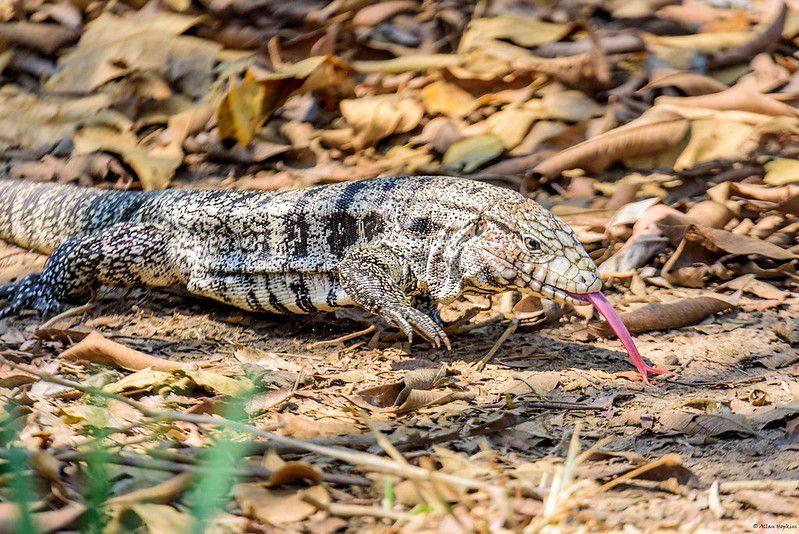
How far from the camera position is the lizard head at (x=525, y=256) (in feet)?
14.8

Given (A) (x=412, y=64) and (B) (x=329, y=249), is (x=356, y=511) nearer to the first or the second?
(B) (x=329, y=249)

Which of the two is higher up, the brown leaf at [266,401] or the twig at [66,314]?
the brown leaf at [266,401]

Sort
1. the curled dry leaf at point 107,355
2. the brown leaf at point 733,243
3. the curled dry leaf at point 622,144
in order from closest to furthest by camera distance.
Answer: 1. the curled dry leaf at point 107,355
2. the brown leaf at point 733,243
3. the curled dry leaf at point 622,144

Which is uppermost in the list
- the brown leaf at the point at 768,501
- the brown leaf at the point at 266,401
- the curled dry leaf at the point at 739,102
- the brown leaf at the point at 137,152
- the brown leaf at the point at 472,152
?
the brown leaf at the point at 768,501

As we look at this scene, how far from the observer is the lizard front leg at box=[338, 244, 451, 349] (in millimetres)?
4555

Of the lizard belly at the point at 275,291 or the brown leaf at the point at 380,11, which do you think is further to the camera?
the brown leaf at the point at 380,11

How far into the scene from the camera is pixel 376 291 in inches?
181

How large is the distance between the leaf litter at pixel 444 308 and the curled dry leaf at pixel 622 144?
0.07ft

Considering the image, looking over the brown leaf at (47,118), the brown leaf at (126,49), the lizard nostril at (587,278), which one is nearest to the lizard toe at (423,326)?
the lizard nostril at (587,278)

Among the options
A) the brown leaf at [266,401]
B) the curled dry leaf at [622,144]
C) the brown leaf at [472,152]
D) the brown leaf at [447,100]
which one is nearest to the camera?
the brown leaf at [266,401]

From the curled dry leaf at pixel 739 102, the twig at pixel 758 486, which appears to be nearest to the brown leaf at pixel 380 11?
the curled dry leaf at pixel 739 102

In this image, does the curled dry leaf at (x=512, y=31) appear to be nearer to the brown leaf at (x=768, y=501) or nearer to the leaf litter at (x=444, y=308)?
the leaf litter at (x=444, y=308)

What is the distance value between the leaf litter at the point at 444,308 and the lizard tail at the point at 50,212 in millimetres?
176

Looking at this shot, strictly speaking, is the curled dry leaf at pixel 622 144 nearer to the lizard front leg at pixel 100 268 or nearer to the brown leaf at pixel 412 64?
the brown leaf at pixel 412 64
